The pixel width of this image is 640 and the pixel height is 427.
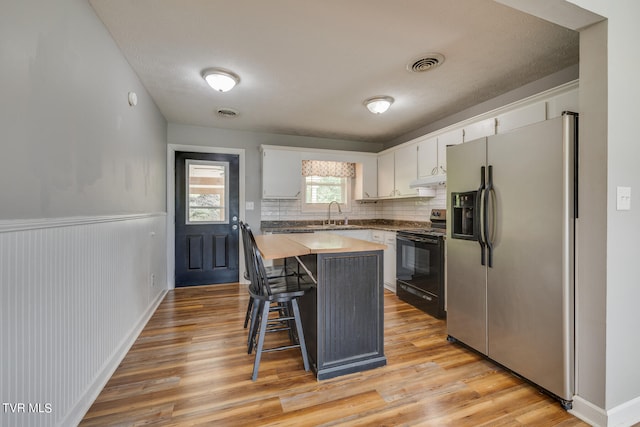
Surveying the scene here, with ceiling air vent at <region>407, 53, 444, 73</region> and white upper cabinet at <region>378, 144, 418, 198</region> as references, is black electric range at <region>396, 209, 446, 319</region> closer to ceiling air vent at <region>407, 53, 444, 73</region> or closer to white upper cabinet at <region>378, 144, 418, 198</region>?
white upper cabinet at <region>378, 144, 418, 198</region>

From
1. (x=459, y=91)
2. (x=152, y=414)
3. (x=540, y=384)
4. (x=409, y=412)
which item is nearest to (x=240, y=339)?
(x=152, y=414)

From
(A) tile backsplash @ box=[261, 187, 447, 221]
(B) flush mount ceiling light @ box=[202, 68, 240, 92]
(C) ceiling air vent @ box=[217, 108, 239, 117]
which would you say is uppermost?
(C) ceiling air vent @ box=[217, 108, 239, 117]

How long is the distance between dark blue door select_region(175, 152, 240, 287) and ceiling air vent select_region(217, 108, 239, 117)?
30.8 inches

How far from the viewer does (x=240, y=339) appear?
2.49m

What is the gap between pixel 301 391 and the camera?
1786mm

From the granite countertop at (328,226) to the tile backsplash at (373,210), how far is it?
2.6 inches

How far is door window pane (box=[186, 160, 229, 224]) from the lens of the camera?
4.23 meters

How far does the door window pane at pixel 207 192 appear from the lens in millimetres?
4234

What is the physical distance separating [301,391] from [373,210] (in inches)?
150

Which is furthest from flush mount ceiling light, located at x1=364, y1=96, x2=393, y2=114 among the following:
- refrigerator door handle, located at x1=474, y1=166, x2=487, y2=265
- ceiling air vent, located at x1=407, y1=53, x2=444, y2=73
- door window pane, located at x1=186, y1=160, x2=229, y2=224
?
door window pane, located at x1=186, y1=160, x2=229, y2=224

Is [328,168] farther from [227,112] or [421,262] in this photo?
[421,262]

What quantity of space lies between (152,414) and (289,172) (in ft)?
10.9

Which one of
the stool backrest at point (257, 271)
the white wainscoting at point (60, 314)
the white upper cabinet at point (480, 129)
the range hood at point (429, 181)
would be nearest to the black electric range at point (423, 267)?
the range hood at point (429, 181)

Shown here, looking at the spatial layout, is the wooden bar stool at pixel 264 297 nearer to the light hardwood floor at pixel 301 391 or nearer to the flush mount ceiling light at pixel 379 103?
the light hardwood floor at pixel 301 391
